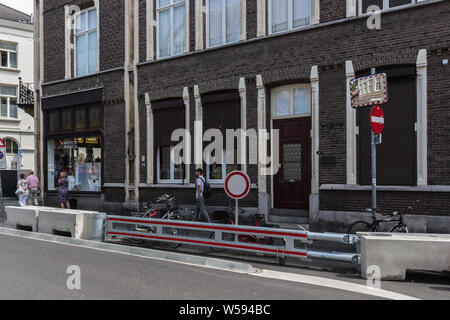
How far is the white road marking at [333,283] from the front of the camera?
19.2 ft

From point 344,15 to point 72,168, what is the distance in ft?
42.7

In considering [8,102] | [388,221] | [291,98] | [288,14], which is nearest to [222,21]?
[288,14]

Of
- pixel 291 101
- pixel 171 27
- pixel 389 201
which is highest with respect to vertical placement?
pixel 171 27

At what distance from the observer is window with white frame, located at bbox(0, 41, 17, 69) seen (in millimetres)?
33875

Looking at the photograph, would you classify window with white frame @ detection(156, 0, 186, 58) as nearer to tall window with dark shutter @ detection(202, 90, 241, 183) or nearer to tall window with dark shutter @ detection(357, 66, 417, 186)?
tall window with dark shutter @ detection(202, 90, 241, 183)

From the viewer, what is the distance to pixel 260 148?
42.5 ft

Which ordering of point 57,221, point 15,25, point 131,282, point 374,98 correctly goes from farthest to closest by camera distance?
point 15,25 < point 57,221 < point 374,98 < point 131,282

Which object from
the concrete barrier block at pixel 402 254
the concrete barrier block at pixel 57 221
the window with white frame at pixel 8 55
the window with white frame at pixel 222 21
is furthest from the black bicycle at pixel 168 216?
the window with white frame at pixel 8 55

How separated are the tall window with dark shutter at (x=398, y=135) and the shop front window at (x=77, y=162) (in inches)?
440

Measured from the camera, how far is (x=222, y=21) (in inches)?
559

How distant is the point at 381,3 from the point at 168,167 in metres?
8.63

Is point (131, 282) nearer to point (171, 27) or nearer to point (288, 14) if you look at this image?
point (288, 14)
